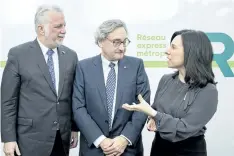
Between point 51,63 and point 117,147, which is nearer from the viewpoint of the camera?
point 117,147

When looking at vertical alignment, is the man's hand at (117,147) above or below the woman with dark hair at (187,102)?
below

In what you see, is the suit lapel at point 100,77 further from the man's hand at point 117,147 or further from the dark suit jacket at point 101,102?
the man's hand at point 117,147

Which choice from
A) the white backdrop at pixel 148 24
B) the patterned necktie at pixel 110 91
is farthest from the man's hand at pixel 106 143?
the white backdrop at pixel 148 24

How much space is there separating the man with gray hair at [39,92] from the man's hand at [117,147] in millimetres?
355

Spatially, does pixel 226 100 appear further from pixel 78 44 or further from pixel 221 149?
pixel 78 44

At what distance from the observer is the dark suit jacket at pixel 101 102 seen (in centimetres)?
238

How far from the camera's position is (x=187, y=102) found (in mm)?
2180

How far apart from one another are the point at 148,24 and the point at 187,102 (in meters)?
1.42

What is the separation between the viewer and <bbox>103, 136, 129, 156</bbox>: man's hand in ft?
7.68

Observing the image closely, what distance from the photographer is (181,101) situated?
87.0 inches

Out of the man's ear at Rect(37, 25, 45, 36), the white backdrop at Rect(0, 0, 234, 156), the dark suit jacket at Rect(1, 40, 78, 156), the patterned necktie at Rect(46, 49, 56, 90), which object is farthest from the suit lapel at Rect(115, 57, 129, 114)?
the white backdrop at Rect(0, 0, 234, 156)

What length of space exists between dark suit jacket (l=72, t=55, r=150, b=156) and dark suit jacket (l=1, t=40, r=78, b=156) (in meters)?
0.10

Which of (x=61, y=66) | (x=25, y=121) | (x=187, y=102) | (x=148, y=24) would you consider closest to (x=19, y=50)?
(x=61, y=66)

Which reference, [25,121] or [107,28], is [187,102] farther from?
[25,121]
